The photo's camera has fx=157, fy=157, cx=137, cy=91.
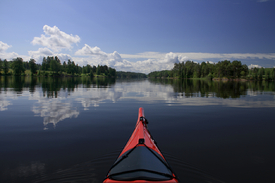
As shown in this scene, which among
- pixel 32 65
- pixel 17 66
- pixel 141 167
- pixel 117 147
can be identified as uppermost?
pixel 32 65

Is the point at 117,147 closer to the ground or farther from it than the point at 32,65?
closer to the ground

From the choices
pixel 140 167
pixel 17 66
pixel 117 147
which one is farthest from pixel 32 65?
pixel 140 167

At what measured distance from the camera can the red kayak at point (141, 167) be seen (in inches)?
136

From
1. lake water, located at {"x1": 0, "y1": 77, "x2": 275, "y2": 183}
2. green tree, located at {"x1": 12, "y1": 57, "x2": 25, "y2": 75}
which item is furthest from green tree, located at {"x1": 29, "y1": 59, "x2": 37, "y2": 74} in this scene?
lake water, located at {"x1": 0, "y1": 77, "x2": 275, "y2": 183}

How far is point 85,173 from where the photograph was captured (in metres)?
5.50

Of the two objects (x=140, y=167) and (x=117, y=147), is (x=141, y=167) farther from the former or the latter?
(x=117, y=147)

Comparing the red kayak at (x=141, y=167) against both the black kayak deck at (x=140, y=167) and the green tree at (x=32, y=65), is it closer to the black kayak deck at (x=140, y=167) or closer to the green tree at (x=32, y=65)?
the black kayak deck at (x=140, y=167)

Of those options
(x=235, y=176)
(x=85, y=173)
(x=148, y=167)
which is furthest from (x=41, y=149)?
(x=235, y=176)

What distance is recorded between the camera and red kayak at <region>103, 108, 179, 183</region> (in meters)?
3.46

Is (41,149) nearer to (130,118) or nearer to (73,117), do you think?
(73,117)

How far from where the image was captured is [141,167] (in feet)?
12.1

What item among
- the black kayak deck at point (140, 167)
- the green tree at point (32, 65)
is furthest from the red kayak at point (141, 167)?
the green tree at point (32, 65)

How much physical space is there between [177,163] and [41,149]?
20.4 feet

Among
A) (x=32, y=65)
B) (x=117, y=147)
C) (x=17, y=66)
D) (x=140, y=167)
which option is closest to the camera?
(x=140, y=167)
